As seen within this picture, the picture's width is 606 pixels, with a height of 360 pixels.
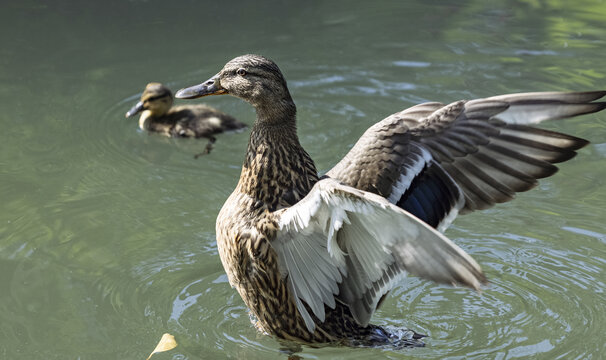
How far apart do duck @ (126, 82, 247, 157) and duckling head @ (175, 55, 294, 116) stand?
2.14 m

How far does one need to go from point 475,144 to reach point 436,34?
13.2 ft

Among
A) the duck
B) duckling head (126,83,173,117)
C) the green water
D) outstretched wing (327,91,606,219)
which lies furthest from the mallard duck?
duckling head (126,83,173,117)

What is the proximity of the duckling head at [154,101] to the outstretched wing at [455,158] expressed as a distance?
2.77 meters

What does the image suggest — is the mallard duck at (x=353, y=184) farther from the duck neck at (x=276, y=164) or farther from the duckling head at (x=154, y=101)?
the duckling head at (x=154, y=101)

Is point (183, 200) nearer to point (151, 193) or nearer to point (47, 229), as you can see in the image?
point (151, 193)

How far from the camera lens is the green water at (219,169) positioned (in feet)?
14.7

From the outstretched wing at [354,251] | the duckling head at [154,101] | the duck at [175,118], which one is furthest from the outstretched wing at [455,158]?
the duckling head at [154,101]

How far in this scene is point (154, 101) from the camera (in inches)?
265

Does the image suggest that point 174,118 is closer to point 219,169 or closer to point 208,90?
point 219,169

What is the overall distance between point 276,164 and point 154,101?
9.00 ft

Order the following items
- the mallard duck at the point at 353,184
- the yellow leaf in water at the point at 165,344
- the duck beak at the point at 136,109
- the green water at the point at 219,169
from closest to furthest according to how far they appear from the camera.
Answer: the mallard duck at the point at 353,184 → the yellow leaf in water at the point at 165,344 → the green water at the point at 219,169 → the duck beak at the point at 136,109

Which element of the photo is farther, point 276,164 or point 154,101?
point 154,101

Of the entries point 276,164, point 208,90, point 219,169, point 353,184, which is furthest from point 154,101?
point 353,184

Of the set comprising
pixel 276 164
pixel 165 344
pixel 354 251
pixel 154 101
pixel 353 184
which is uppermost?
pixel 154 101
